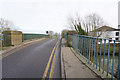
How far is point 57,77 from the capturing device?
3.56 meters

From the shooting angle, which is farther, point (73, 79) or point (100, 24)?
point (100, 24)

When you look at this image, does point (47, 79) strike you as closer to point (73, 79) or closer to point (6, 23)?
point (73, 79)

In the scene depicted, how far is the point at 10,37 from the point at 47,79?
8588mm

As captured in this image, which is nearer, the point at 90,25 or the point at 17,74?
the point at 17,74

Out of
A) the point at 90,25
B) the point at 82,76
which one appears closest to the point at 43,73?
the point at 82,76

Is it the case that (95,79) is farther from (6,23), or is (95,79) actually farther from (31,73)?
(6,23)

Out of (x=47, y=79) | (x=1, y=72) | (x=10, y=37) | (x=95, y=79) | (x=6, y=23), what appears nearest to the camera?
(x=95, y=79)

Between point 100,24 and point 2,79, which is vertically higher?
point 100,24

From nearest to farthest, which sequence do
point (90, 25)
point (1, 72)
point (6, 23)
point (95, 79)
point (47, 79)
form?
point (95, 79), point (47, 79), point (1, 72), point (6, 23), point (90, 25)

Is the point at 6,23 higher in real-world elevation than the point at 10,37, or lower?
higher

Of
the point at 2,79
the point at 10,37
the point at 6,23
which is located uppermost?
the point at 6,23

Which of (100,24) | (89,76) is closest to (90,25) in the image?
(100,24)

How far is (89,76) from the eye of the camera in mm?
3428

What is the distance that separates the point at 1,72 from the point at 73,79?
127 inches
